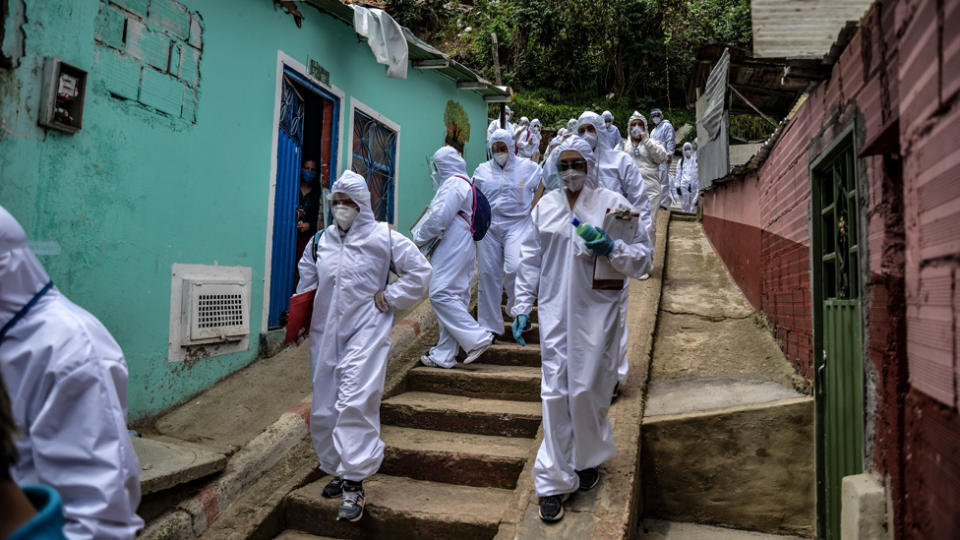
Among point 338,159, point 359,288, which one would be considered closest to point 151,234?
point 359,288

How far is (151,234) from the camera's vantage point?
444 cm

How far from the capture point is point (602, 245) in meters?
3.46

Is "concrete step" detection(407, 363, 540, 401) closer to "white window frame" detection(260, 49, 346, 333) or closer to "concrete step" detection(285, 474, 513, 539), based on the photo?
"concrete step" detection(285, 474, 513, 539)

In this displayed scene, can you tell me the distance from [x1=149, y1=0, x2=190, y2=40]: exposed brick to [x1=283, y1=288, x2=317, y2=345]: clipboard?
2145 millimetres

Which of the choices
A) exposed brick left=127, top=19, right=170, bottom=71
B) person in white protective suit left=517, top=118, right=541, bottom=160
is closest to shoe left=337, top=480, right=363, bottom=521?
exposed brick left=127, top=19, right=170, bottom=71

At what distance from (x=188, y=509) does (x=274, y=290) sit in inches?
106

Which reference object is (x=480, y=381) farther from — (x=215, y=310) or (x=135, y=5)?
(x=135, y=5)

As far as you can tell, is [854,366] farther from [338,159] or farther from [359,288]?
[338,159]

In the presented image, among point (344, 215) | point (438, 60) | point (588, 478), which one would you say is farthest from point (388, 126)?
point (588, 478)

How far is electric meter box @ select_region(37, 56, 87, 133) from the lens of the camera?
3672 mm

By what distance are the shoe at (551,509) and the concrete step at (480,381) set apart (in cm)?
150

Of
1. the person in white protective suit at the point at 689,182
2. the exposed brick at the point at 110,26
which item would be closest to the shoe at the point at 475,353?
the exposed brick at the point at 110,26

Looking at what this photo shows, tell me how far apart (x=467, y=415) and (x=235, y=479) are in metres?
1.56

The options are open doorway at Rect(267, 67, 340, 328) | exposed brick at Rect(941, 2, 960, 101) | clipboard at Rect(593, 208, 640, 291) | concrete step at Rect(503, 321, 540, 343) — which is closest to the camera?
exposed brick at Rect(941, 2, 960, 101)
